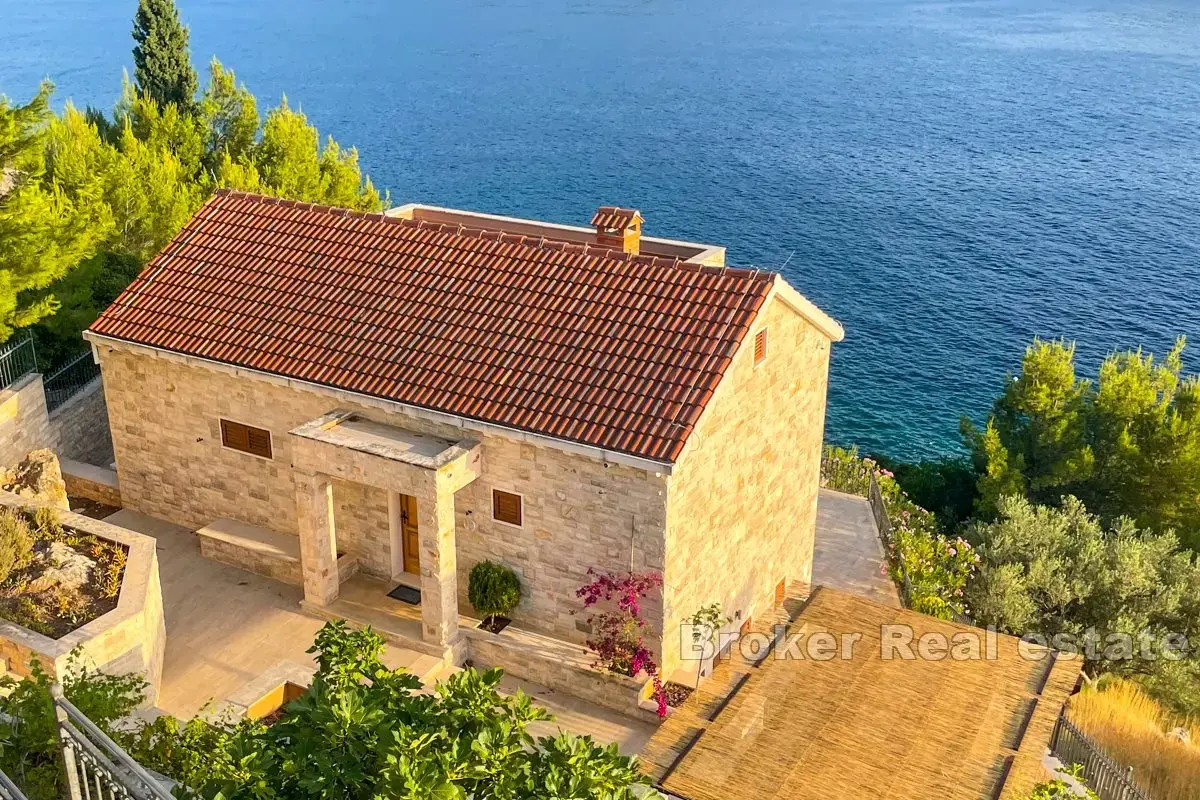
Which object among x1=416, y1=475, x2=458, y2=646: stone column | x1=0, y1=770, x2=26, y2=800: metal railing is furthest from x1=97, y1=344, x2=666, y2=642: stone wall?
x1=0, y1=770, x2=26, y2=800: metal railing

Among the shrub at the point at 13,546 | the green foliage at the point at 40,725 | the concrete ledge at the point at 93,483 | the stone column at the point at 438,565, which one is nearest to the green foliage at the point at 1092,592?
the stone column at the point at 438,565

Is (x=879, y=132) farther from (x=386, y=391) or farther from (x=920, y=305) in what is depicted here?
(x=386, y=391)

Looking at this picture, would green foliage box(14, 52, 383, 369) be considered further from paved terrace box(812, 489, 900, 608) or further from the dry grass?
the dry grass

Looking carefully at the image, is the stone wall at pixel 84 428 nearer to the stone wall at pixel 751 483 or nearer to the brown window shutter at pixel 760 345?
the stone wall at pixel 751 483

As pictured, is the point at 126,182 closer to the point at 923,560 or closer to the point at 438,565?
the point at 438,565

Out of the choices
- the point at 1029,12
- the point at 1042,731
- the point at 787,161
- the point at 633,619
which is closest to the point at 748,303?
the point at 633,619

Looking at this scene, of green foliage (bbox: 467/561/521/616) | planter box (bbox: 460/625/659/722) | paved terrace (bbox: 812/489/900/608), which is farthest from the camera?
paved terrace (bbox: 812/489/900/608)

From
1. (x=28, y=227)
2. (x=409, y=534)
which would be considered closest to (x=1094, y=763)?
(x=409, y=534)
